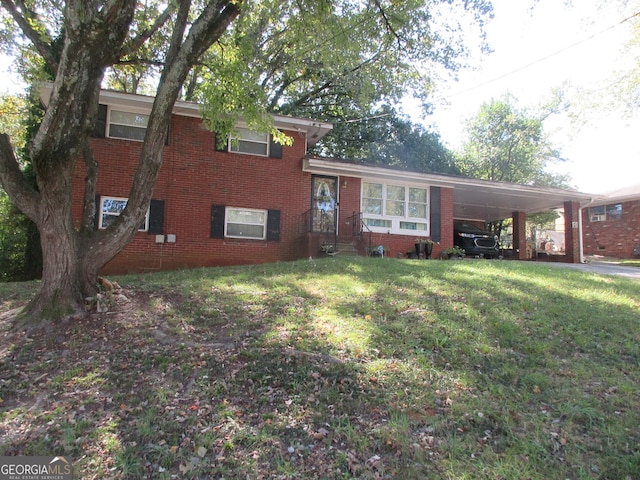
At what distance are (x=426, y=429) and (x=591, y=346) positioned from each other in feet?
8.87

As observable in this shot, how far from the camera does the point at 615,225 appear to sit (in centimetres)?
2314

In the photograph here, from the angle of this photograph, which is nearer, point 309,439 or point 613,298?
point 309,439

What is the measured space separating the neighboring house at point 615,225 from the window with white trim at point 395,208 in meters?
12.3

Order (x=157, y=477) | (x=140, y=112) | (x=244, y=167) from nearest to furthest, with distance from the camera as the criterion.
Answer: (x=157, y=477), (x=140, y=112), (x=244, y=167)

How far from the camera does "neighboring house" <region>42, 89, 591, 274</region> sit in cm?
1127

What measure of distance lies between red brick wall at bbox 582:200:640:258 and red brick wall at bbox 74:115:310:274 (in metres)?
20.0

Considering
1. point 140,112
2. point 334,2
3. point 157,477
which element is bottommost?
point 157,477

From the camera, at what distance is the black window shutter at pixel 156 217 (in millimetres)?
11406

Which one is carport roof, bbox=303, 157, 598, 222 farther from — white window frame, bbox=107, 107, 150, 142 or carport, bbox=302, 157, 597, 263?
white window frame, bbox=107, 107, 150, 142

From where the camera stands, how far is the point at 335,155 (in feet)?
69.5

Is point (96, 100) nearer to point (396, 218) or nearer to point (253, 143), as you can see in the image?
point (253, 143)

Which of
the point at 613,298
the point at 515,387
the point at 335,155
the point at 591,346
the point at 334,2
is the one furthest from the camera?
the point at 335,155

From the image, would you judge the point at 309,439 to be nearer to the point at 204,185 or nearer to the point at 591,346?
the point at 591,346

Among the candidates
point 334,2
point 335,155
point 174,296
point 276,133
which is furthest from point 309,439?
point 335,155
